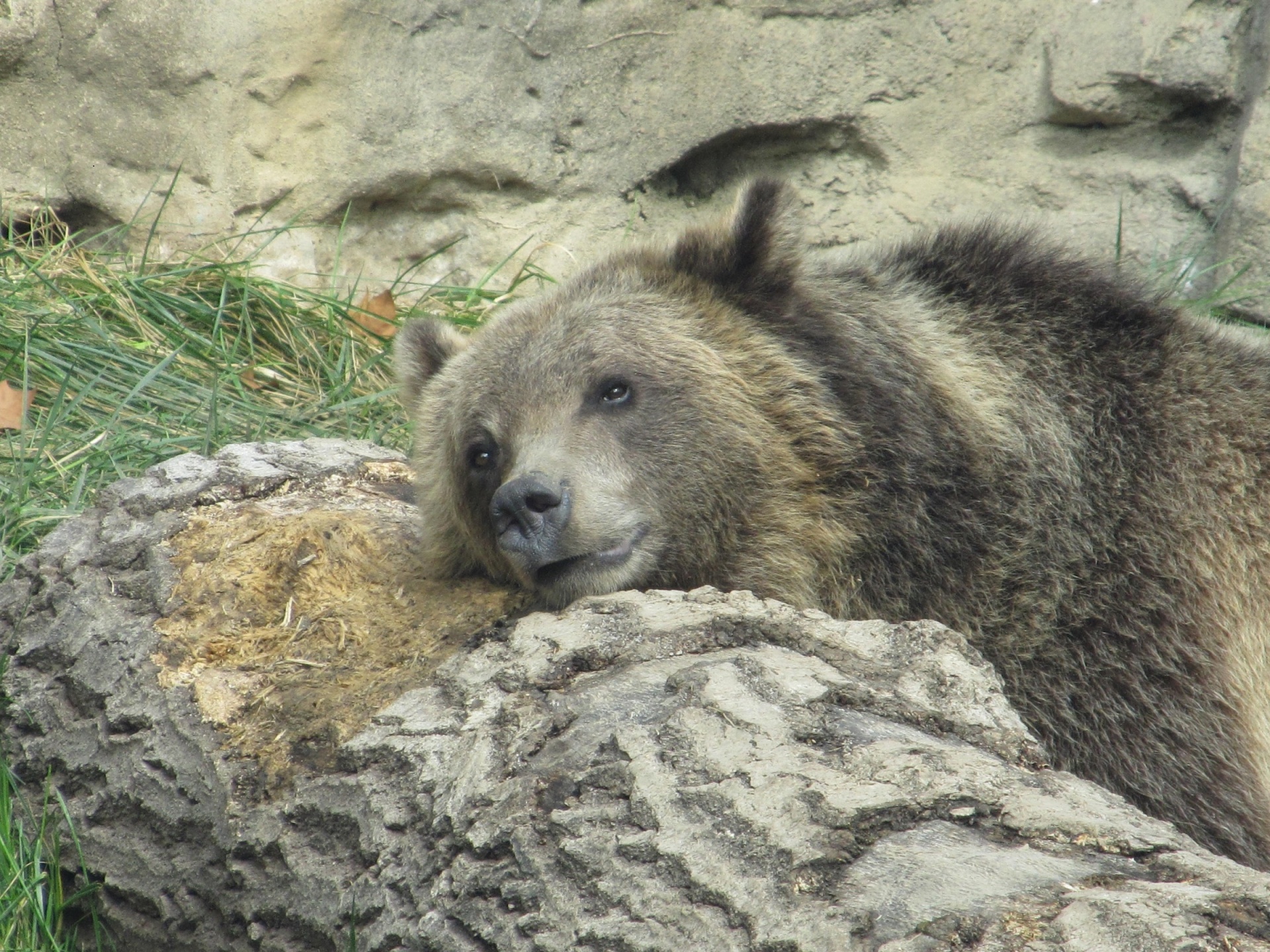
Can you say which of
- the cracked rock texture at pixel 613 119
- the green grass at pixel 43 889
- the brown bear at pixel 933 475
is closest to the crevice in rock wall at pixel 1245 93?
the cracked rock texture at pixel 613 119

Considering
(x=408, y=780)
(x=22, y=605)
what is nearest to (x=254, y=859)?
(x=408, y=780)

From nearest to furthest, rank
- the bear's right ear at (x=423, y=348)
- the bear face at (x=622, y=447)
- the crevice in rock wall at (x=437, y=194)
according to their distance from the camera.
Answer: the bear face at (x=622, y=447), the bear's right ear at (x=423, y=348), the crevice in rock wall at (x=437, y=194)

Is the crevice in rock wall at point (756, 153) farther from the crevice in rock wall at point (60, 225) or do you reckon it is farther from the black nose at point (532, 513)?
the black nose at point (532, 513)

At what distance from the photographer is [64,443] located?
18.6ft

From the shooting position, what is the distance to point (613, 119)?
8344 millimetres

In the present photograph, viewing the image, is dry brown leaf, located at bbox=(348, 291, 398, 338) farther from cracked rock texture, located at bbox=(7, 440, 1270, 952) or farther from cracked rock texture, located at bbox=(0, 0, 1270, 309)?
cracked rock texture, located at bbox=(7, 440, 1270, 952)

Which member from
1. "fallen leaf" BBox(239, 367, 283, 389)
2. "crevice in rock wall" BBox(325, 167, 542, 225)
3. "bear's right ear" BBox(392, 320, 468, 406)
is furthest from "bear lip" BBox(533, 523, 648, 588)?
"crevice in rock wall" BBox(325, 167, 542, 225)

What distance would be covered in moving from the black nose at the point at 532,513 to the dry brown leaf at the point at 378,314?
3.89 meters

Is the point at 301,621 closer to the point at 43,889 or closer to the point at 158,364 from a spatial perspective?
the point at 43,889

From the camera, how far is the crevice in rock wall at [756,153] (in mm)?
8352

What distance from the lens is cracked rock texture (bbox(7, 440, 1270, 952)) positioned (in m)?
2.08

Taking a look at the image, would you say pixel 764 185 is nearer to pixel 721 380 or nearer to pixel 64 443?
pixel 721 380

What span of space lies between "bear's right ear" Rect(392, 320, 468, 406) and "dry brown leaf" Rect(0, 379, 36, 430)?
2.21 meters

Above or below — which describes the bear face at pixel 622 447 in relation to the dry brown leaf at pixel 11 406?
above
